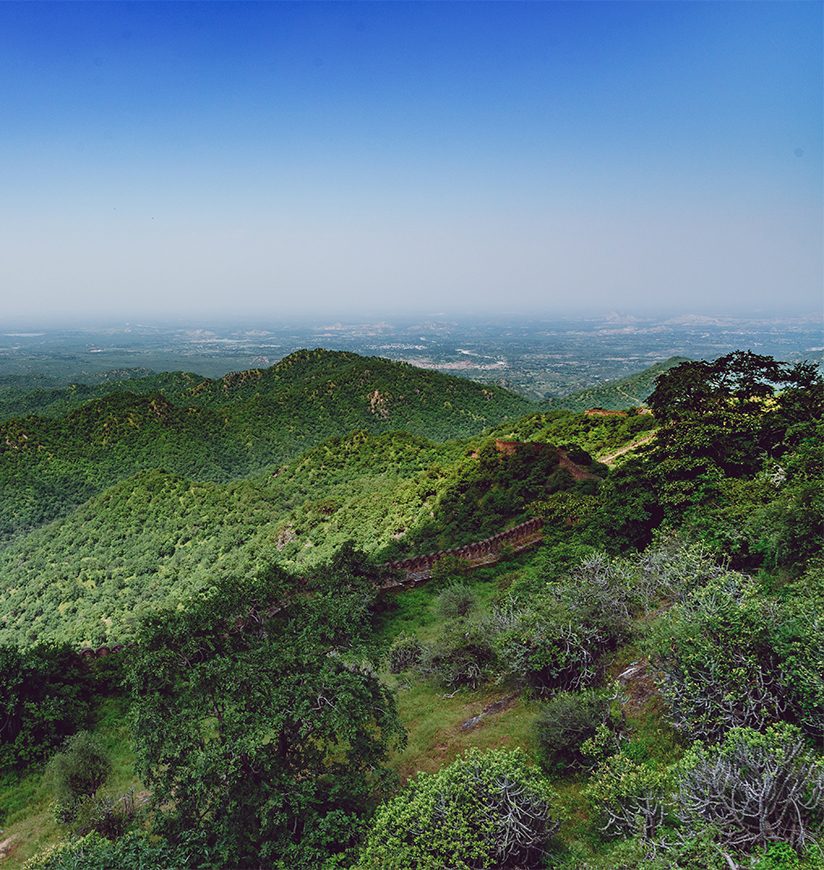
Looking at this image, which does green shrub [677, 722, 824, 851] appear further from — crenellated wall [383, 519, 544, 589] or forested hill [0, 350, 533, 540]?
forested hill [0, 350, 533, 540]

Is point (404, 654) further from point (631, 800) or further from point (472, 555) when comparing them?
point (631, 800)

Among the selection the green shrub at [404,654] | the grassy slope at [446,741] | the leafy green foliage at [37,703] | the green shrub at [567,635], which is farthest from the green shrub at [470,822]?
the leafy green foliage at [37,703]

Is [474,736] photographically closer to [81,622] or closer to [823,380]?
[823,380]

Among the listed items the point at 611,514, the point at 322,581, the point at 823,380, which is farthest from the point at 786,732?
the point at 823,380

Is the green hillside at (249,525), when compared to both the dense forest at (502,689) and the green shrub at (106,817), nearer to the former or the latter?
the dense forest at (502,689)

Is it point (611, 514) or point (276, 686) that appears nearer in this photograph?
point (276, 686)

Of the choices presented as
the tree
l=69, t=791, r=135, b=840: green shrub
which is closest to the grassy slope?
l=69, t=791, r=135, b=840: green shrub
